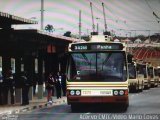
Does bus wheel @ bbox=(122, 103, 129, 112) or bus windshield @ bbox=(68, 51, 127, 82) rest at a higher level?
bus windshield @ bbox=(68, 51, 127, 82)

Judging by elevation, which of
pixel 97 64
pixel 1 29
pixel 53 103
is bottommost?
pixel 53 103

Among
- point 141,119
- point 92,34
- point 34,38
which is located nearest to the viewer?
point 141,119

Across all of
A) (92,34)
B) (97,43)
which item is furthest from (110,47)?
(92,34)

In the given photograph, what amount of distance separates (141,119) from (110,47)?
16.0 feet

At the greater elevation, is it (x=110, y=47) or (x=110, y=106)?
(x=110, y=47)

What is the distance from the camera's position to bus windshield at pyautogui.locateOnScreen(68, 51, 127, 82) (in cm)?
2155

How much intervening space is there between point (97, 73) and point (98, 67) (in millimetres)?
288

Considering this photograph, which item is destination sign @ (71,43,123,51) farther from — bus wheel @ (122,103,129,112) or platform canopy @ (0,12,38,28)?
platform canopy @ (0,12,38,28)

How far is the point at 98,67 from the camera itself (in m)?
21.8

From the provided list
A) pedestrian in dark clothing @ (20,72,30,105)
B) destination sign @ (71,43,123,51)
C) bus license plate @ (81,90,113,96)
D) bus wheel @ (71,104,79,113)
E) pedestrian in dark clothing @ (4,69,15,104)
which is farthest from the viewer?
pedestrian in dark clothing @ (20,72,30,105)

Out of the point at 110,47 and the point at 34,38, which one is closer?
the point at 110,47

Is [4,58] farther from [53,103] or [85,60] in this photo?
[85,60]

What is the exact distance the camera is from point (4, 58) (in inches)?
1057

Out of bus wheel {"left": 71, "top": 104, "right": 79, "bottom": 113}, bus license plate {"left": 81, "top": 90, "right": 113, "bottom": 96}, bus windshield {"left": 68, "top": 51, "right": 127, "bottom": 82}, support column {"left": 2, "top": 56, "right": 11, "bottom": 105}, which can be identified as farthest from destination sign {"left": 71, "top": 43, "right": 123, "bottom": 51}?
support column {"left": 2, "top": 56, "right": 11, "bottom": 105}
